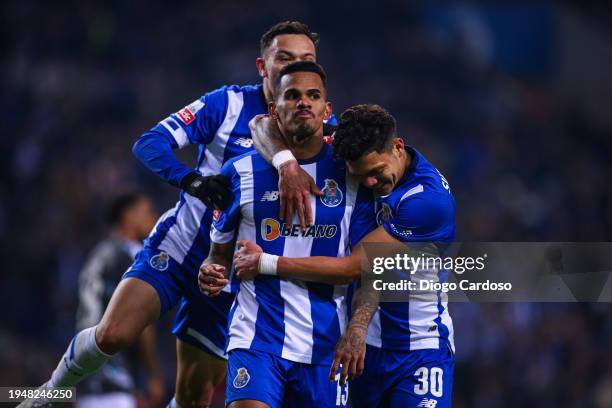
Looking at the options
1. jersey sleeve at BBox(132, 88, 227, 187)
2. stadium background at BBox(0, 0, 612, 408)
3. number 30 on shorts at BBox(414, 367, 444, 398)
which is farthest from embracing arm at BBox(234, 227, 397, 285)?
stadium background at BBox(0, 0, 612, 408)

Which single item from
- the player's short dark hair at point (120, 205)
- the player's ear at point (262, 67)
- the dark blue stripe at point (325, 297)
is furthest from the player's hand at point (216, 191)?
the player's short dark hair at point (120, 205)

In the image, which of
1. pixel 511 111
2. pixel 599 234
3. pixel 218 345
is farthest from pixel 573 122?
pixel 218 345

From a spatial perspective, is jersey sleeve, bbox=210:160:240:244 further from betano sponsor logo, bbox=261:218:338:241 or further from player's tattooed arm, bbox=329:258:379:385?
player's tattooed arm, bbox=329:258:379:385

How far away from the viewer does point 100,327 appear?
18.3 ft

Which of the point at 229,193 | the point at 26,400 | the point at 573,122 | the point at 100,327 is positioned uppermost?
the point at 573,122

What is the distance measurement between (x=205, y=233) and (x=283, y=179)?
1.18 m

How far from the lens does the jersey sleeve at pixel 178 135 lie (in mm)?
5527

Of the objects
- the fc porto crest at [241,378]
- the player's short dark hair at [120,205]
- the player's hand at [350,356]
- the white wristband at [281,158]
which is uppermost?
the player's short dark hair at [120,205]

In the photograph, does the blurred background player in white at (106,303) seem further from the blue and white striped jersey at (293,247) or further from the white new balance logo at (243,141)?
the blue and white striped jersey at (293,247)

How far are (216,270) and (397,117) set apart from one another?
1152 cm

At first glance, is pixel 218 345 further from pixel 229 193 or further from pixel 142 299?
pixel 229 193

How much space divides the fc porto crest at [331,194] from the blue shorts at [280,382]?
0.80 m

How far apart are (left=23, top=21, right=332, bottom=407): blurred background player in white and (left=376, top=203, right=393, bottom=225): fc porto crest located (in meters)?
1.04

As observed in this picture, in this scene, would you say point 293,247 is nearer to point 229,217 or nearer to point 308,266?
point 308,266
